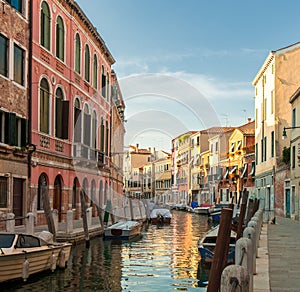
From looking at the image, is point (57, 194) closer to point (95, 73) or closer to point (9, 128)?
point (9, 128)

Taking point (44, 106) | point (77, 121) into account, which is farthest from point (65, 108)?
point (77, 121)

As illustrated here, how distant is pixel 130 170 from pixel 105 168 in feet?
251

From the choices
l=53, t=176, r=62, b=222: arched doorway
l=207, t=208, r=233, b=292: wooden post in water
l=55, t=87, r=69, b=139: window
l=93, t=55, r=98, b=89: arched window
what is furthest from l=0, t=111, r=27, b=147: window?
l=207, t=208, r=233, b=292: wooden post in water

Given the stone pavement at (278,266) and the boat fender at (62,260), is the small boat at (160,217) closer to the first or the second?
the stone pavement at (278,266)

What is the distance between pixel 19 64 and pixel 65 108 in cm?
435

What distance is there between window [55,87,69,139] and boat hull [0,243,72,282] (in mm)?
10315

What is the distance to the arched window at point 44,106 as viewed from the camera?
70.7 ft

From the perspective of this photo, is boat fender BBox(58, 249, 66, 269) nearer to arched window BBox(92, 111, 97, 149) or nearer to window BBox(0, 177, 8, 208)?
window BBox(0, 177, 8, 208)

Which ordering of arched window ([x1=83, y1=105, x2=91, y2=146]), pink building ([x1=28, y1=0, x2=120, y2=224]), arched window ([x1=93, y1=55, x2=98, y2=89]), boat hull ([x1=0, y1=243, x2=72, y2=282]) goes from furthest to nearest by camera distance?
arched window ([x1=93, y1=55, x2=98, y2=89]) → arched window ([x1=83, y1=105, x2=91, y2=146]) → pink building ([x1=28, y1=0, x2=120, y2=224]) → boat hull ([x1=0, y1=243, x2=72, y2=282])

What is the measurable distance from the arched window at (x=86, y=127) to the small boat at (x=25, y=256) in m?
14.6

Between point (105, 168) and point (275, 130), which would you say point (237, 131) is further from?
point (105, 168)

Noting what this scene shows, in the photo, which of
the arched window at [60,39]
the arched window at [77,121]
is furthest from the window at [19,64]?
the arched window at [77,121]

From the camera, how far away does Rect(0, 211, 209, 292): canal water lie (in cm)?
1191

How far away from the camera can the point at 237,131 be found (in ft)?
176
